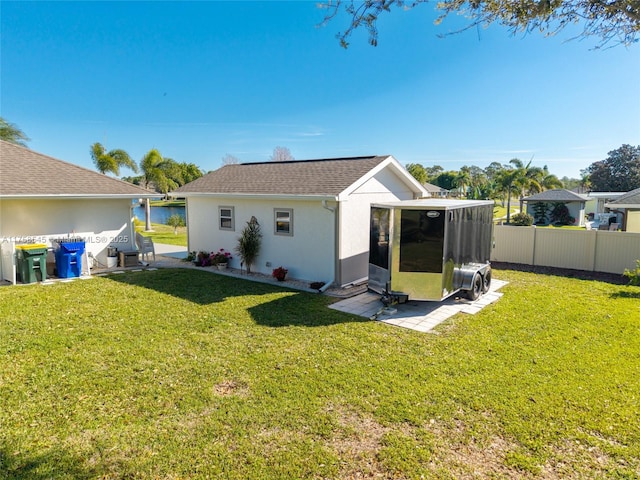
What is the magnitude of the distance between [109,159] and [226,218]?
67.9ft

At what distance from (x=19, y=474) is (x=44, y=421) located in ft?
2.97

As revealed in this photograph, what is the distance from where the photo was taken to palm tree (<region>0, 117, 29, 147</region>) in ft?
104

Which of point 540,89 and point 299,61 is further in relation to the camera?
point 299,61

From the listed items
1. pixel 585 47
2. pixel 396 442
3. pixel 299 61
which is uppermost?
pixel 299 61

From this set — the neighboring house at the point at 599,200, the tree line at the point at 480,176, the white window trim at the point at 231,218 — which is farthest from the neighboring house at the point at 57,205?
the neighboring house at the point at 599,200

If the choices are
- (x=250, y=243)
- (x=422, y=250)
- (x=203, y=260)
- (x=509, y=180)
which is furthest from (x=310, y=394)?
(x=509, y=180)

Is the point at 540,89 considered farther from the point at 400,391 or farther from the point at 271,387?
the point at 271,387

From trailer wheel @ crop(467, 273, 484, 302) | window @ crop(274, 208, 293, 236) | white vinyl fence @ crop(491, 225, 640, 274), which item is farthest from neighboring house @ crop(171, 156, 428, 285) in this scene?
white vinyl fence @ crop(491, 225, 640, 274)

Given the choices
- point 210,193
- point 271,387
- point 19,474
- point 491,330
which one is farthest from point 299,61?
point 19,474

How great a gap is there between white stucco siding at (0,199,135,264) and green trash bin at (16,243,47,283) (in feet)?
3.04

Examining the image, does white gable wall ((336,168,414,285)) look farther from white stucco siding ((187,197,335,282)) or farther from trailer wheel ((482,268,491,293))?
trailer wheel ((482,268,491,293))

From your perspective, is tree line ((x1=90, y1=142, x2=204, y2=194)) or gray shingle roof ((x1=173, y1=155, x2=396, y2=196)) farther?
tree line ((x1=90, y1=142, x2=204, y2=194))

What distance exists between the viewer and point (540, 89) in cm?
984

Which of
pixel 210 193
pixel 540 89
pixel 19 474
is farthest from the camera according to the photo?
pixel 210 193
